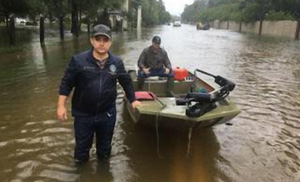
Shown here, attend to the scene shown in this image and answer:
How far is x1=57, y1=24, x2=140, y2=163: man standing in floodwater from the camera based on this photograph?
444 centimetres

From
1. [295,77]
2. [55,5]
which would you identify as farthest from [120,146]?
[55,5]

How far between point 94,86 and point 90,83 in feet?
0.20

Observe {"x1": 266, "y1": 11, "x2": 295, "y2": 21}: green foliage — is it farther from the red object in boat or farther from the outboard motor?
the outboard motor

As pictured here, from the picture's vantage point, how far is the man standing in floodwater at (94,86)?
4.44 meters

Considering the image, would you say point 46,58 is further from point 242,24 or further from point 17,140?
point 242,24

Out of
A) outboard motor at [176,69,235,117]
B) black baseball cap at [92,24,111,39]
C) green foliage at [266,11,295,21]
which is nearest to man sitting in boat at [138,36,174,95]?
outboard motor at [176,69,235,117]

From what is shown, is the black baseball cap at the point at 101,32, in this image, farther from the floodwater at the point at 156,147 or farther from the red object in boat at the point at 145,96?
the red object in boat at the point at 145,96

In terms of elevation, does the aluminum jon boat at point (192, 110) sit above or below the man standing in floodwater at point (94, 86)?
below

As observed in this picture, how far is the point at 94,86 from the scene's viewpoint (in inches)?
177

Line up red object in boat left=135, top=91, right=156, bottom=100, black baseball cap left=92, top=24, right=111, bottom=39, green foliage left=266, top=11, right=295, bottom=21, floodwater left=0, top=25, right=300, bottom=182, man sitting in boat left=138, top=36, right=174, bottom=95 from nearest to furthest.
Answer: black baseball cap left=92, top=24, right=111, bottom=39, floodwater left=0, top=25, right=300, bottom=182, red object in boat left=135, top=91, right=156, bottom=100, man sitting in boat left=138, top=36, right=174, bottom=95, green foliage left=266, top=11, right=295, bottom=21

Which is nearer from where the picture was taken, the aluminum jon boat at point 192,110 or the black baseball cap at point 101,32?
the black baseball cap at point 101,32

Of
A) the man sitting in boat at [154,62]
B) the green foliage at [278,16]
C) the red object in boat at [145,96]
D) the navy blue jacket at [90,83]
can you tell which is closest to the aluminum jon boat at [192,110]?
the red object in boat at [145,96]

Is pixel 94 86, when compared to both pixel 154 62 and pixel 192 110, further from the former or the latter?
pixel 154 62

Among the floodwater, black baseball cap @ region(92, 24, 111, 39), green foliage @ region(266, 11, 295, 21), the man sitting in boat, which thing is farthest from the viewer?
green foliage @ region(266, 11, 295, 21)
